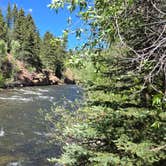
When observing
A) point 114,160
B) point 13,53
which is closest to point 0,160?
point 114,160

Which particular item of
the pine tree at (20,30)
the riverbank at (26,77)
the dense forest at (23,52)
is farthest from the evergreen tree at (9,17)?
the riverbank at (26,77)

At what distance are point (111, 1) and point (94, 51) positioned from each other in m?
0.64

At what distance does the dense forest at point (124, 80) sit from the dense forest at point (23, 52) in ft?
148

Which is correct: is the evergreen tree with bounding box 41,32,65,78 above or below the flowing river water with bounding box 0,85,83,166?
above

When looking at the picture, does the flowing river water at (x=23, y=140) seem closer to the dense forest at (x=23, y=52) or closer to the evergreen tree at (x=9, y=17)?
the dense forest at (x=23, y=52)

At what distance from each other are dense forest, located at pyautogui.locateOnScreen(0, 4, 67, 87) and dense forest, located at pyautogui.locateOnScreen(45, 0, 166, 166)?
45.0 m

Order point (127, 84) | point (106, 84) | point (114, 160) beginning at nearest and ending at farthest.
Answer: point (114, 160) < point (127, 84) < point (106, 84)

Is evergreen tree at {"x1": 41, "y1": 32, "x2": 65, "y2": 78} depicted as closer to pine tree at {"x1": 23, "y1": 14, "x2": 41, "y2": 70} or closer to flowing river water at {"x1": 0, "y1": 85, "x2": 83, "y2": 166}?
pine tree at {"x1": 23, "y1": 14, "x2": 41, "y2": 70}

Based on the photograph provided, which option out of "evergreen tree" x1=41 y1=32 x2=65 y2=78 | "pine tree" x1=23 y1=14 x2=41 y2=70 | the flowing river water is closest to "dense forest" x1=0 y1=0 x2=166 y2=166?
the flowing river water

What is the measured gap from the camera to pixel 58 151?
16.0 meters

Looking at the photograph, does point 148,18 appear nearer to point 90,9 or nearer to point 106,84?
point 90,9

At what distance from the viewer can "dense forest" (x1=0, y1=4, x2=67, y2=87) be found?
58.1m

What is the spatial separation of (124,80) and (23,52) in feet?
204

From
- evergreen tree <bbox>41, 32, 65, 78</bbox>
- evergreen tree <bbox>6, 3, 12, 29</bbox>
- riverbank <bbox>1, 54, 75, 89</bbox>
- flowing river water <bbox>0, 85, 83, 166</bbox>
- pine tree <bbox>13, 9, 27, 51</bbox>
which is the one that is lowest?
flowing river water <bbox>0, 85, 83, 166</bbox>
